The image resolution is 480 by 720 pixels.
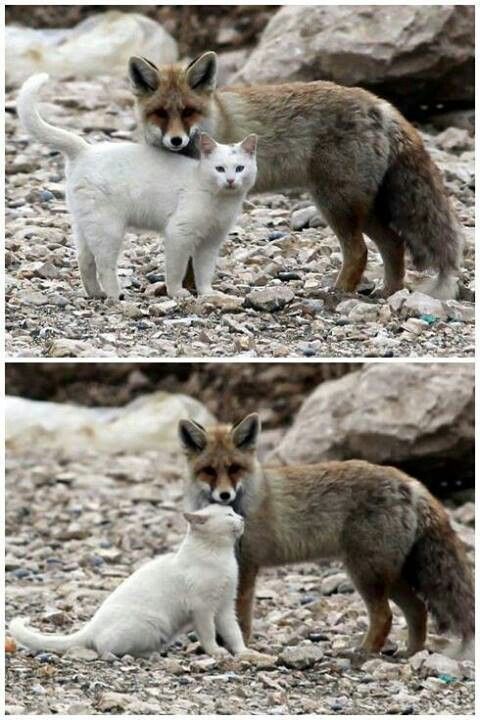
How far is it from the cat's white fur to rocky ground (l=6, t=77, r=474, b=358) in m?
0.98

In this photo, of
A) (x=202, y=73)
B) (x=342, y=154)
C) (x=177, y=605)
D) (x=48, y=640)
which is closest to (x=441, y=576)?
(x=177, y=605)

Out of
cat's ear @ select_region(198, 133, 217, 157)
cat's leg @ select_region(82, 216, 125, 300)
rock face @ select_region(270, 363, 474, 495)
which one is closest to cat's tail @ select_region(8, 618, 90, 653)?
cat's leg @ select_region(82, 216, 125, 300)

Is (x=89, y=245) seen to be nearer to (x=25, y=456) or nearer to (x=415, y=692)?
(x=415, y=692)

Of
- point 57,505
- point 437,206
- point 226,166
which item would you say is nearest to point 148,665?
point 226,166

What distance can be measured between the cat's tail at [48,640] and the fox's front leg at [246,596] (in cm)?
87

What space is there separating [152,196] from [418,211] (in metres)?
1.72

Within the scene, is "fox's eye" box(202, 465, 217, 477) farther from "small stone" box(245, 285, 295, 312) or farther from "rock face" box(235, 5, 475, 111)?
"rock face" box(235, 5, 475, 111)

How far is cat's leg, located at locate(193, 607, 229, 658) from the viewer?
7930 millimetres

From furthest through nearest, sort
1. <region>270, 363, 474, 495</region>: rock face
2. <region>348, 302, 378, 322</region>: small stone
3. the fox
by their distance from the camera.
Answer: <region>270, 363, 474, 495</region>: rock face → <region>348, 302, 378, 322</region>: small stone → the fox

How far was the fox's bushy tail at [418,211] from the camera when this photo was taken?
9.41 metres

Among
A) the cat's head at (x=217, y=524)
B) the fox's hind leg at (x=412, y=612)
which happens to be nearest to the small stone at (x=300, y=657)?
the cat's head at (x=217, y=524)

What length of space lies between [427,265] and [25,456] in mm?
5221

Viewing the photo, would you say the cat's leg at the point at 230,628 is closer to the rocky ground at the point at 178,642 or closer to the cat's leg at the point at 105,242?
the rocky ground at the point at 178,642

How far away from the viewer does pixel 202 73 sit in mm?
8859
